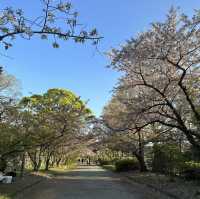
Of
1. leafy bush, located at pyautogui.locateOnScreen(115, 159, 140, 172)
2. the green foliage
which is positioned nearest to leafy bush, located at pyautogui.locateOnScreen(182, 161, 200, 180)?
the green foliage

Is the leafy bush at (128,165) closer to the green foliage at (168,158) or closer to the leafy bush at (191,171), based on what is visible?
the green foliage at (168,158)

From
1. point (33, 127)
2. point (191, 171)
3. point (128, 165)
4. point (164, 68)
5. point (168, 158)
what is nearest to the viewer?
point (164, 68)

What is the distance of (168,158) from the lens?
983 inches

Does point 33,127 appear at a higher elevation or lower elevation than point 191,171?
higher

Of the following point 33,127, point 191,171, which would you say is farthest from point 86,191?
point 191,171

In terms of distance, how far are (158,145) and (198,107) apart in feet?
35.3

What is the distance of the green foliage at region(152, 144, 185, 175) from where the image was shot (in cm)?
2321

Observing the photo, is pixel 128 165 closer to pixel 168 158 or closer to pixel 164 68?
pixel 168 158

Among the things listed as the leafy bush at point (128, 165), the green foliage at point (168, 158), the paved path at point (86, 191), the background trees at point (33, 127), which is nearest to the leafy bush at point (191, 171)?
the green foliage at point (168, 158)

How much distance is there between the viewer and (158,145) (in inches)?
1070

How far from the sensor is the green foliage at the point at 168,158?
23.2 meters

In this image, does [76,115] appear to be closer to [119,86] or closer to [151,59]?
[119,86]

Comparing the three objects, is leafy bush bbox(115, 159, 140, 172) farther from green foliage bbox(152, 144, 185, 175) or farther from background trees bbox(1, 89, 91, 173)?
background trees bbox(1, 89, 91, 173)

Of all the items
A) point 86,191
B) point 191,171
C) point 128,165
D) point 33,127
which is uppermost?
point 33,127
